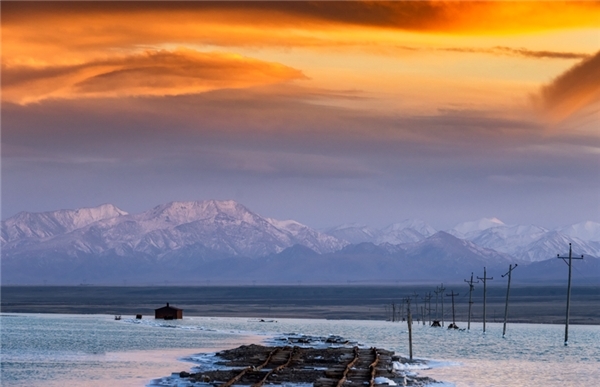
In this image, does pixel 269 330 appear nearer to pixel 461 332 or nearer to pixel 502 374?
pixel 461 332

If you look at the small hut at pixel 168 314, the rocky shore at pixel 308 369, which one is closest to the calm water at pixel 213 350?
the rocky shore at pixel 308 369

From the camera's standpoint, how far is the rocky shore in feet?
222

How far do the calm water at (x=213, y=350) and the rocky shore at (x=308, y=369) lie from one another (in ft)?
10.7

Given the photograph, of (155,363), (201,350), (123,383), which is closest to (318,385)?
(123,383)

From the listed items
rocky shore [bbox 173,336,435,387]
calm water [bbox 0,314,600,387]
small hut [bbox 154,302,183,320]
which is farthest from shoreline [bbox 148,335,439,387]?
small hut [bbox 154,302,183,320]

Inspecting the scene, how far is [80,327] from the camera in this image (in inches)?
6033

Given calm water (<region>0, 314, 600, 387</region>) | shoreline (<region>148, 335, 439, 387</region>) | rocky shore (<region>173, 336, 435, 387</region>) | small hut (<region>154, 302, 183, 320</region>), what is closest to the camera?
rocky shore (<region>173, 336, 435, 387</region>)

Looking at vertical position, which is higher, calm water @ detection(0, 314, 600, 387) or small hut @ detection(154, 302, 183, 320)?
small hut @ detection(154, 302, 183, 320)

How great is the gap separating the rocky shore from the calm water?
326cm

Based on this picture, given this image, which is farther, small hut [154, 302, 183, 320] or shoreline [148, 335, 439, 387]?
small hut [154, 302, 183, 320]

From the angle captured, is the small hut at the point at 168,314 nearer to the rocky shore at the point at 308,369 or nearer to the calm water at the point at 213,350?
the calm water at the point at 213,350

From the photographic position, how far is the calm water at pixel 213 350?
76.2 metres

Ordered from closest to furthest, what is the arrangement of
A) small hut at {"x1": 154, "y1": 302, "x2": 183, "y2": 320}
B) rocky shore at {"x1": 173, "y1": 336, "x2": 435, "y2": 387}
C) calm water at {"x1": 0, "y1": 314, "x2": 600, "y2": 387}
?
rocky shore at {"x1": 173, "y1": 336, "x2": 435, "y2": 387}, calm water at {"x1": 0, "y1": 314, "x2": 600, "y2": 387}, small hut at {"x1": 154, "y1": 302, "x2": 183, "y2": 320}

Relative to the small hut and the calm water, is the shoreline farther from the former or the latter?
the small hut
